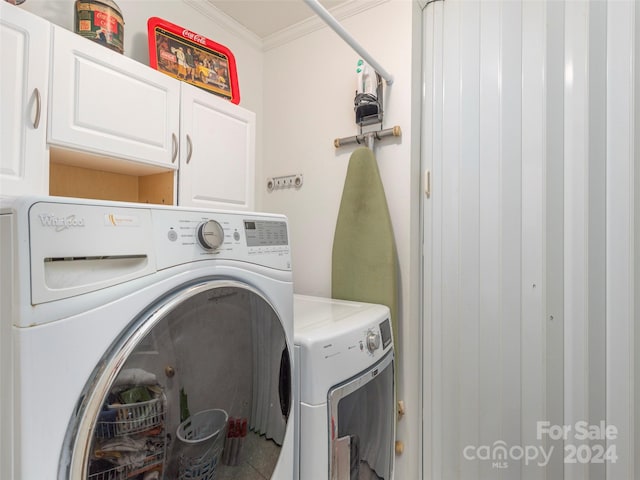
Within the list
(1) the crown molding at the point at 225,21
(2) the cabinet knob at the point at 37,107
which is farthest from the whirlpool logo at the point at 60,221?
(1) the crown molding at the point at 225,21

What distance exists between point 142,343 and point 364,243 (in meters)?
1.19

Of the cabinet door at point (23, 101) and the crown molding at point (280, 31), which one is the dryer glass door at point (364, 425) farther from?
the crown molding at point (280, 31)

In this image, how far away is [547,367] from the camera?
1.32m

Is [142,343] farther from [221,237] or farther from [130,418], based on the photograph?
[221,237]

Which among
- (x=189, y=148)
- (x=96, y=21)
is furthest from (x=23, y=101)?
(x=189, y=148)

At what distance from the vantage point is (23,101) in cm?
99

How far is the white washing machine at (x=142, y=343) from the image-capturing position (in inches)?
20.1

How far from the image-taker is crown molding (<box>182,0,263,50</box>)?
188 cm

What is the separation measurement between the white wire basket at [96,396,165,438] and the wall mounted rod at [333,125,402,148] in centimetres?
146

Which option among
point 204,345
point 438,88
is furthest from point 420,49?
point 204,345

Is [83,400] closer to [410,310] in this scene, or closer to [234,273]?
[234,273]

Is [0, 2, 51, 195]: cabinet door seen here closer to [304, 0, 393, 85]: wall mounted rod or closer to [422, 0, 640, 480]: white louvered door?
[304, 0, 393, 85]: wall mounted rod

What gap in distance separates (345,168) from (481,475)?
1606 mm

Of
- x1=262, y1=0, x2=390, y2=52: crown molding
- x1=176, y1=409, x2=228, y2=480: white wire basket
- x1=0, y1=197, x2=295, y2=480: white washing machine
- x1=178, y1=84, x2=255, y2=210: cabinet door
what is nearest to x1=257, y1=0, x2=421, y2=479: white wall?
x1=262, y1=0, x2=390, y2=52: crown molding
